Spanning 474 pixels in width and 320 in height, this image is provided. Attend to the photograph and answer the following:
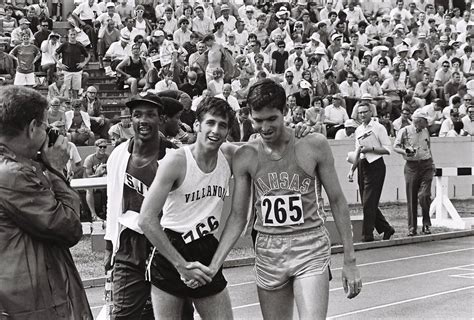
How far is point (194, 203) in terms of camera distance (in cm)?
657

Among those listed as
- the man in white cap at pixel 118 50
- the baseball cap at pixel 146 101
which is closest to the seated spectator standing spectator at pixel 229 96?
the man in white cap at pixel 118 50

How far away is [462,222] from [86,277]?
30.2 ft

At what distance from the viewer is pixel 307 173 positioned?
6711 millimetres

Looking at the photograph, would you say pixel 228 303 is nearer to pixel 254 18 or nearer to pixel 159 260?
pixel 159 260

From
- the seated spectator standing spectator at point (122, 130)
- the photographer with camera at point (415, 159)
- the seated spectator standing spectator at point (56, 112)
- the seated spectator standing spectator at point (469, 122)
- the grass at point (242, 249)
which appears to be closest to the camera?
the grass at point (242, 249)

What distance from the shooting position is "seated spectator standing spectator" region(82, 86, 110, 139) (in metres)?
22.0

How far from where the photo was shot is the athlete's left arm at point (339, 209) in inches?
261

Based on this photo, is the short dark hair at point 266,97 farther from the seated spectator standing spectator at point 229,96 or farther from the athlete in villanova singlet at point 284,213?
the seated spectator standing spectator at point 229,96

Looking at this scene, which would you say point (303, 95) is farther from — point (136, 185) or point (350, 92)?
point (136, 185)

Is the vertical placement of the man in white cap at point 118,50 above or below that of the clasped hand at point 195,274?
above

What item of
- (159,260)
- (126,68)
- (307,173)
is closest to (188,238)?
(159,260)

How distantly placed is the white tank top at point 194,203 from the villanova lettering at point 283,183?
1.02 feet

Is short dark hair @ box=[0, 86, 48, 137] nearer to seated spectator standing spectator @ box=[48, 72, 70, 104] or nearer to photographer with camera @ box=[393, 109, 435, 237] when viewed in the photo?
photographer with camera @ box=[393, 109, 435, 237]

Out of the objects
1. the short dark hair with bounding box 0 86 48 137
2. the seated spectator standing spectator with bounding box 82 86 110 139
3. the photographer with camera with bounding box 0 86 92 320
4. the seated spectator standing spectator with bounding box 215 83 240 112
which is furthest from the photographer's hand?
the seated spectator standing spectator with bounding box 215 83 240 112
